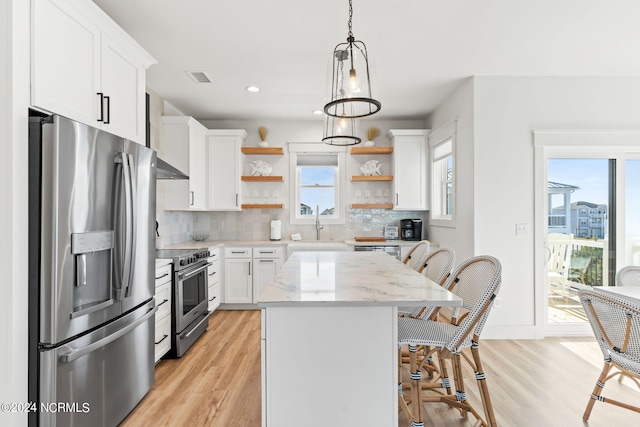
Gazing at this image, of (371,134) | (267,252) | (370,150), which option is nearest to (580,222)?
(370,150)

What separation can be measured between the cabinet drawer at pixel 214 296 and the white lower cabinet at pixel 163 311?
3.26 feet

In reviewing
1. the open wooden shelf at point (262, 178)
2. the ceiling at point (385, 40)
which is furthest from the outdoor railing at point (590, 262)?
the open wooden shelf at point (262, 178)

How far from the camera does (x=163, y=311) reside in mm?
2893

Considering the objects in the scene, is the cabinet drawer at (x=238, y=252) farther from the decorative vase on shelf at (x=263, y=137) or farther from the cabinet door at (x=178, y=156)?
the decorative vase on shelf at (x=263, y=137)

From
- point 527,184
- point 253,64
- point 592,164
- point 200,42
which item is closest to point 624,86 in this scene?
point 592,164

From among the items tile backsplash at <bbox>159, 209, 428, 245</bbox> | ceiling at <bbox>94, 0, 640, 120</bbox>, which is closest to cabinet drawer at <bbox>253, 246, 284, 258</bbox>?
tile backsplash at <bbox>159, 209, 428, 245</bbox>

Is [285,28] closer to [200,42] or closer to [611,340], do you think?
[200,42]

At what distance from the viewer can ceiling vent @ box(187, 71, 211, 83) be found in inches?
136

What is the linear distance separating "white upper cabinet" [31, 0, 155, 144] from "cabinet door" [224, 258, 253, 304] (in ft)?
7.80

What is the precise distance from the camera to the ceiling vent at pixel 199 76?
136 inches

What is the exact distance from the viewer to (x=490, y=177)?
11.5ft

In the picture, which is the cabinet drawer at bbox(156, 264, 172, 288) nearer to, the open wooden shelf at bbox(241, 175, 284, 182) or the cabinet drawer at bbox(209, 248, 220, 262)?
the cabinet drawer at bbox(209, 248, 220, 262)

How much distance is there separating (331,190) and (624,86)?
355cm

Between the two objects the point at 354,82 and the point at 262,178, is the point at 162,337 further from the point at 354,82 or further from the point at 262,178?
the point at 262,178
